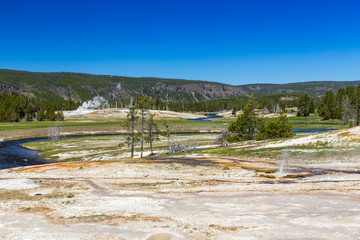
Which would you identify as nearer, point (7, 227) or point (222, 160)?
point (7, 227)

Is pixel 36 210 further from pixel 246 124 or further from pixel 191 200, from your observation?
pixel 246 124

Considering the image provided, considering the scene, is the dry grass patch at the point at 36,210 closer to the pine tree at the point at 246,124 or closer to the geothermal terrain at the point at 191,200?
the geothermal terrain at the point at 191,200

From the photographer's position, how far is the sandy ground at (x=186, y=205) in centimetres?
1191

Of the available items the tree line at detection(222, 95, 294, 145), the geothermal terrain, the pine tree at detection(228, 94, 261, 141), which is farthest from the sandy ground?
the pine tree at detection(228, 94, 261, 141)

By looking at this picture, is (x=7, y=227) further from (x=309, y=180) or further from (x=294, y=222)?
(x=309, y=180)

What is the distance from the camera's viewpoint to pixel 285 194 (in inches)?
690

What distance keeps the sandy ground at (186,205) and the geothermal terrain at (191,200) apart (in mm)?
46

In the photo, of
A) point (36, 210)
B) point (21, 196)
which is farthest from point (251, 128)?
point (36, 210)

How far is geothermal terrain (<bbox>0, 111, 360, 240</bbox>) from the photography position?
12008 mm

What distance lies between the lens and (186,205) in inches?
628

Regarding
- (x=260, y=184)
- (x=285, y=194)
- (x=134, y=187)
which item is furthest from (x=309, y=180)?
(x=134, y=187)

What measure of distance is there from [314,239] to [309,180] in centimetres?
1231

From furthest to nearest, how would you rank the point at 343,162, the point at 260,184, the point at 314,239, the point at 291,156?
the point at 291,156
the point at 343,162
the point at 260,184
the point at 314,239

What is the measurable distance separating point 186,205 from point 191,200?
1087 mm
